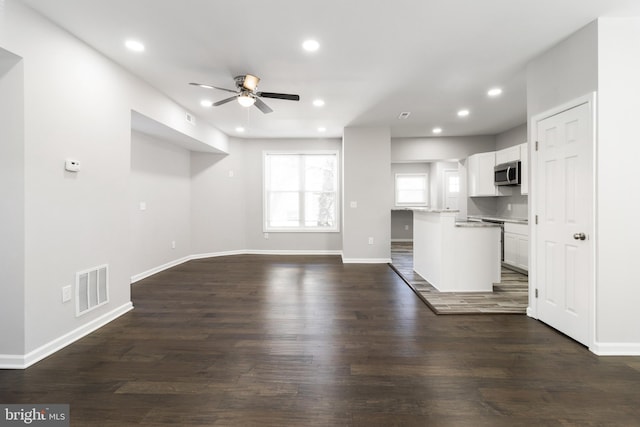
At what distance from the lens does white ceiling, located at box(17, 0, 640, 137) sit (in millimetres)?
2410

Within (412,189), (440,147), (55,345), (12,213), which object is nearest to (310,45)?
(12,213)

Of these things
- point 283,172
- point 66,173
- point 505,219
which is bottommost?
point 505,219

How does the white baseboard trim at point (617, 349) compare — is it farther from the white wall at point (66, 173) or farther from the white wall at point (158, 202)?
the white wall at point (158, 202)

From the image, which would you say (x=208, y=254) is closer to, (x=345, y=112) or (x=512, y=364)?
(x=345, y=112)

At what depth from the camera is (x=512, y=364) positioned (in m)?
2.31

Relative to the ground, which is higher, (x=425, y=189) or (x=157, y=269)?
(x=425, y=189)

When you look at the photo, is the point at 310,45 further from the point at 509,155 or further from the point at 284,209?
the point at 284,209

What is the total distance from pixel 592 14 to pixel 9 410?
5.01 m

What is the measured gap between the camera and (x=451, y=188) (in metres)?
9.66

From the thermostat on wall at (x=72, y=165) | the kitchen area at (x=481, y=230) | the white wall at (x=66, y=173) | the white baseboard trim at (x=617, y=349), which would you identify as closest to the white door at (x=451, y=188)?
the kitchen area at (x=481, y=230)

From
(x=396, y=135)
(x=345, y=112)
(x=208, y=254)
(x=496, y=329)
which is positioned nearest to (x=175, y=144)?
(x=208, y=254)

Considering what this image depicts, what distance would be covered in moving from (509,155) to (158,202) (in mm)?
6547

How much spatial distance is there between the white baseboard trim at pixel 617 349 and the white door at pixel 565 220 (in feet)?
0.34

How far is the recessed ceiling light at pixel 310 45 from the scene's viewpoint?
115 inches
